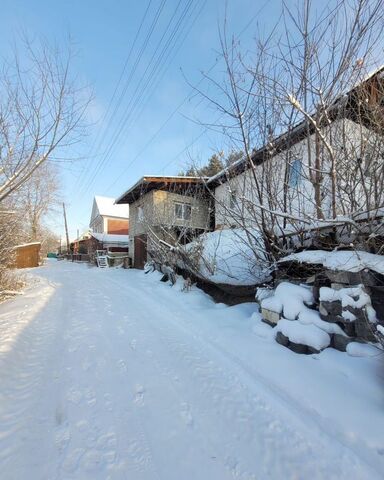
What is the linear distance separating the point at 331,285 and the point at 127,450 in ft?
9.96

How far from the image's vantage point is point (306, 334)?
12.1 feet

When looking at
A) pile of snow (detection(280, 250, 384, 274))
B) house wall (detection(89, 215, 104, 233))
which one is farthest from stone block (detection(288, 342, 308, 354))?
house wall (detection(89, 215, 104, 233))

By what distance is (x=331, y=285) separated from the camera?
379cm

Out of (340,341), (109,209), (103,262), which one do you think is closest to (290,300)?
(340,341)

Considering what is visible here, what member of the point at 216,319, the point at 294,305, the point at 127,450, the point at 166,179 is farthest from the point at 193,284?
the point at 166,179

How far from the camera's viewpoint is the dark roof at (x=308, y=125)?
157 inches

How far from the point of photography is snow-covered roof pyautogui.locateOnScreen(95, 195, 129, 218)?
120 feet

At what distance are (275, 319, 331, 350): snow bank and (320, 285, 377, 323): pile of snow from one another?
399 mm

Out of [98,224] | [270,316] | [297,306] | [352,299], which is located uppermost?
[98,224]

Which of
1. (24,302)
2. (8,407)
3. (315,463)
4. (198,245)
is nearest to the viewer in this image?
(315,463)

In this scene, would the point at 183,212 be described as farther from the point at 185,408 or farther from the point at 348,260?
the point at 185,408

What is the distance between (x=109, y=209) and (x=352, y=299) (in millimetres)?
36736

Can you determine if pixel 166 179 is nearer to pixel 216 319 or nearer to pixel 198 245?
pixel 198 245

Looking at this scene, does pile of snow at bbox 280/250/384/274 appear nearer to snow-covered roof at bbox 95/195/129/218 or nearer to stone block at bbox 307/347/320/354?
stone block at bbox 307/347/320/354
